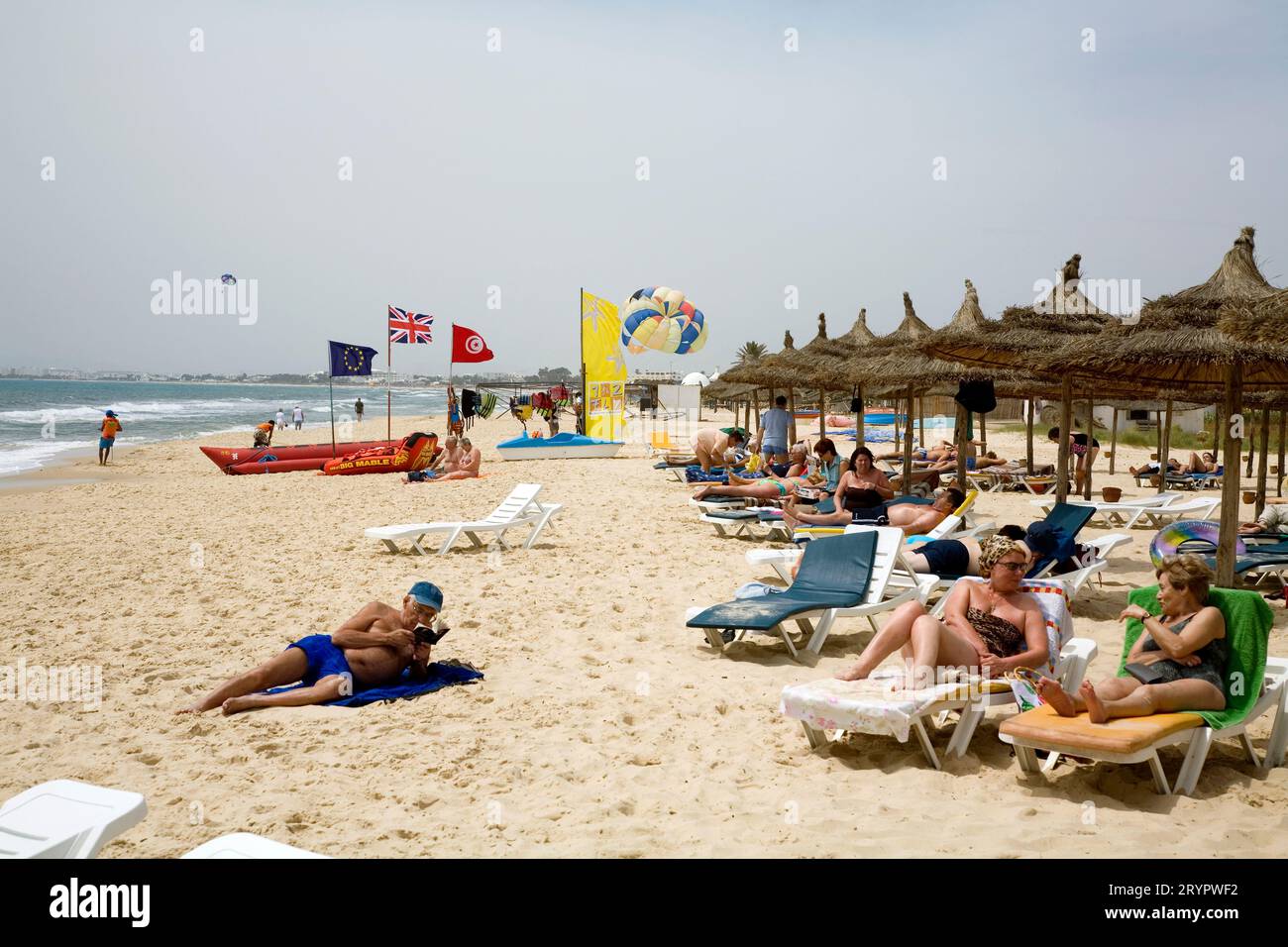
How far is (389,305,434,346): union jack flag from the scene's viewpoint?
60.6ft

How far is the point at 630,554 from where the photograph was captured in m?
8.43

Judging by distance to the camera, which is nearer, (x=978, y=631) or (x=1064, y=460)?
(x=978, y=631)

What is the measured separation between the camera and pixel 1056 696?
11.3ft

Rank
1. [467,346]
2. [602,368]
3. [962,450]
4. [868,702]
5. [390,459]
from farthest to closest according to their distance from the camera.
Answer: [602,368], [467,346], [390,459], [962,450], [868,702]

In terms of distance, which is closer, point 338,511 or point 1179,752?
point 1179,752

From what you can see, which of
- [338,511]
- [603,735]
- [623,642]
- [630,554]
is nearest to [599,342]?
[338,511]

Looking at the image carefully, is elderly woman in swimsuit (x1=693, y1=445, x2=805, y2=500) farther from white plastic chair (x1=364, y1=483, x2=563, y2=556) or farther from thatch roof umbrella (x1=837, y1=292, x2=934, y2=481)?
white plastic chair (x1=364, y1=483, x2=563, y2=556)

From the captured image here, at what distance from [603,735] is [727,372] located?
49.9ft

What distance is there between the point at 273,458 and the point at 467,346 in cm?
459

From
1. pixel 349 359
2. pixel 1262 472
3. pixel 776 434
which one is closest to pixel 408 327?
pixel 349 359

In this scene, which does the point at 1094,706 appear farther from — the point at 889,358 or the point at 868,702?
the point at 889,358

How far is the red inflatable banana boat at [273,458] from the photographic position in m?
17.8
